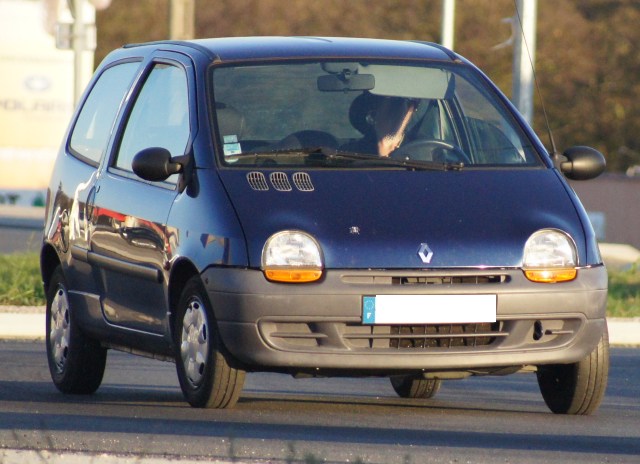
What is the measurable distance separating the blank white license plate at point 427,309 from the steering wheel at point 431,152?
94cm

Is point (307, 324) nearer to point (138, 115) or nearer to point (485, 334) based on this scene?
point (485, 334)

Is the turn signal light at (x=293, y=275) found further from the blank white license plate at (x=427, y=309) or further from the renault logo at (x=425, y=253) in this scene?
the renault logo at (x=425, y=253)

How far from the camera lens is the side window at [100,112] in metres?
9.04

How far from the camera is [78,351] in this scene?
891cm

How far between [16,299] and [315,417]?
740cm

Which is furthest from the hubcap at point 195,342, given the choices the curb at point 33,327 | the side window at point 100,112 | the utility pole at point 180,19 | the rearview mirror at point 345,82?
the utility pole at point 180,19

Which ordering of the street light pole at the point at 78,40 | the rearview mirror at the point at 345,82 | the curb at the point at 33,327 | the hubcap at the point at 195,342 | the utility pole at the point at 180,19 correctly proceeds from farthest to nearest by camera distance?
the utility pole at the point at 180,19
the street light pole at the point at 78,40
the curb at the point at 33,327
the rearview mirror at the point at 345,82
the hubcap at the point at 195,342

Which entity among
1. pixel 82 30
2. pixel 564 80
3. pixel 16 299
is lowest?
pixel 564 80

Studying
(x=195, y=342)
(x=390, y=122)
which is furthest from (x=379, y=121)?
(x=195, y=342)

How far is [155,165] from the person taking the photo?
782cm

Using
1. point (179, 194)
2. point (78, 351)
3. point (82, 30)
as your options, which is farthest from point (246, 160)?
point (82, 30)

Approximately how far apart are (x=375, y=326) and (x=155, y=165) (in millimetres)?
1274

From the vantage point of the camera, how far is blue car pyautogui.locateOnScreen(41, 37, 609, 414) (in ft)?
23.7

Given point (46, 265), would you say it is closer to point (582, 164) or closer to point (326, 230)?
point (326, 230)
